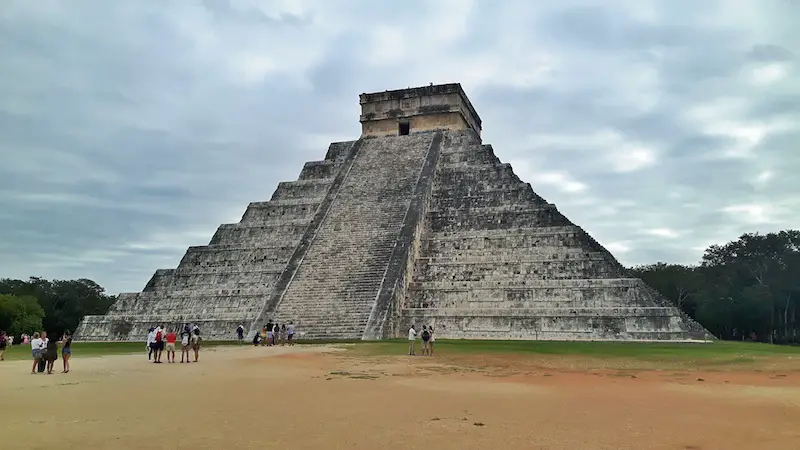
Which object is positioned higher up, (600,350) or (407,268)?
(407,268)

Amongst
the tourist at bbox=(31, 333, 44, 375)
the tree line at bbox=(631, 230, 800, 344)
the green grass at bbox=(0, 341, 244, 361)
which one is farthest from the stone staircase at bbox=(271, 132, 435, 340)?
the tree line at bbox=(631, 230, 800, 344)

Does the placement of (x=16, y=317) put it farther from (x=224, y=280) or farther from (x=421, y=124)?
(x=421, y=124)

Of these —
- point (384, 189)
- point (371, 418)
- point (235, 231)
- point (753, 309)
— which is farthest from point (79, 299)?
point (371, 418)

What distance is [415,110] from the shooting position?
2741 cm

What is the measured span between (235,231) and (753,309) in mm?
26962

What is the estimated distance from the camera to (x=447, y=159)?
24.9 meters

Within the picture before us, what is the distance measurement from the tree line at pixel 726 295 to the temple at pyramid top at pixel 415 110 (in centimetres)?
1686

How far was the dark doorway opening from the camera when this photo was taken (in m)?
27.6

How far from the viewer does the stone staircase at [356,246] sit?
1800 cm

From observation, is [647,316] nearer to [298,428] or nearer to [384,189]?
[384,189]

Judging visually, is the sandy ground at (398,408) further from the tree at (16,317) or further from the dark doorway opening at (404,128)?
the tree at (16,317)

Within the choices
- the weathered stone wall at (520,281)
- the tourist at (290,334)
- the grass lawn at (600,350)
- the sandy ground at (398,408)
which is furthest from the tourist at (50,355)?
the weathered stone wall at (520,281)

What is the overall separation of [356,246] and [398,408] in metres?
14.4

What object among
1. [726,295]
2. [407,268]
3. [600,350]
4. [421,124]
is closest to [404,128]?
[421,124]
